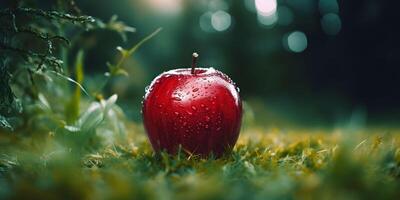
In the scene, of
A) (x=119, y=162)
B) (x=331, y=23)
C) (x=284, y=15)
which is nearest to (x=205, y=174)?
A: (x=119, y=162)

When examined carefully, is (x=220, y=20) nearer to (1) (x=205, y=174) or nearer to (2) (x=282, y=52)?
(2) (x=282, y=52)

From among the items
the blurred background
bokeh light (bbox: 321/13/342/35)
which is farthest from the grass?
bokeh light (bbox: 321/13/342/35)

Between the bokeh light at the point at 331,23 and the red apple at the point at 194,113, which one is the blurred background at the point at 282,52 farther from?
the red apple at the point at 194,113

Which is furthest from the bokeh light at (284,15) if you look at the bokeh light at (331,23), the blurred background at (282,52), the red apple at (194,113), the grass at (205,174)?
the red apple at (194,113)

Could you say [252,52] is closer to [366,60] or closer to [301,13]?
[301,13]

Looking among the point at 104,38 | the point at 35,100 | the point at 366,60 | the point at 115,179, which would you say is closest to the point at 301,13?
the point at 366,60

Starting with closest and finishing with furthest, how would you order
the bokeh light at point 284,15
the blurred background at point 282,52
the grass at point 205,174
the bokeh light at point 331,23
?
the grass at point 205,174
the blurred background at point 282,52
the bokeh light at point 331,23
the bokeh light at point 284,15
